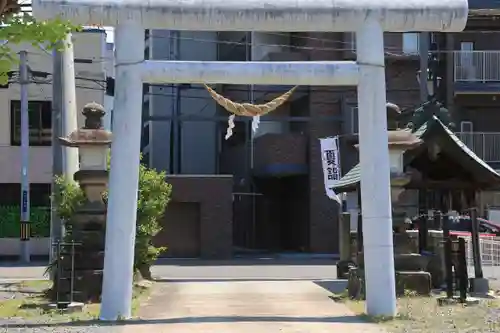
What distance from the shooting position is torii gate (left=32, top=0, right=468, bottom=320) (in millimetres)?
11547

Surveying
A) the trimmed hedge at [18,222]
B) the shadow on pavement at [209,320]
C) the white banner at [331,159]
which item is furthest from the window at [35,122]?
the shadow on pavement at [209,320]

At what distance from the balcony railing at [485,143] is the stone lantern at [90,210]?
2064cm

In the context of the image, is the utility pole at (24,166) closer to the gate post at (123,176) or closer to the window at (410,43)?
the window at (410,43)

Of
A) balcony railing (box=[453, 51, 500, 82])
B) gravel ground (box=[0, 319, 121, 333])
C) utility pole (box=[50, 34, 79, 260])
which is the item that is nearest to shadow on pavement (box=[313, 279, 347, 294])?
utility pole (box=[50, 34, 79, 260])

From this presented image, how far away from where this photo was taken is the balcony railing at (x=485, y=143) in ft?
107

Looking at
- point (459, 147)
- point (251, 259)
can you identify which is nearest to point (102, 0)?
point (459, 147)

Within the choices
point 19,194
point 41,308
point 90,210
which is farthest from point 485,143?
point 41,308

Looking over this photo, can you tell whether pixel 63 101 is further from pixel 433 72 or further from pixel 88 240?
pixel 433 72

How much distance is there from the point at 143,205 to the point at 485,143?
19321 mm

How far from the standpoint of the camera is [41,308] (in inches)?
531

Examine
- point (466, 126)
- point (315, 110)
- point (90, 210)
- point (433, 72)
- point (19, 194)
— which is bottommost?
point (90, 210)

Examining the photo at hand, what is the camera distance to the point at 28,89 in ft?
105

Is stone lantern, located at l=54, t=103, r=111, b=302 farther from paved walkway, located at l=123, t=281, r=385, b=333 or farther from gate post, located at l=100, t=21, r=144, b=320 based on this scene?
gate post, located at l=100, t=21, r=144, b=320

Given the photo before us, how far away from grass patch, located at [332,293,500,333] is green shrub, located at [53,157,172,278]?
16.5ft
